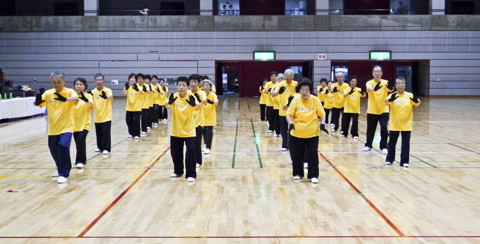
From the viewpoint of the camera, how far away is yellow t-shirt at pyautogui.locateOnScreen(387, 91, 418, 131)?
9508 mm

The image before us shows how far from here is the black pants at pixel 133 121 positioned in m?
14.1

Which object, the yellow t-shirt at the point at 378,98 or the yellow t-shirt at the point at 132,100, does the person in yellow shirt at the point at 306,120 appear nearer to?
the yellow t-shirt at the point at 378,98

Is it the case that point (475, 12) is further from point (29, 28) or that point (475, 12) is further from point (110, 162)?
point (110, 162)

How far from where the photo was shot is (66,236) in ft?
17.6

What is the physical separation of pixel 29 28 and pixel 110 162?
2761cm

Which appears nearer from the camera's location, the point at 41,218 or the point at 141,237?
the point at 141,237

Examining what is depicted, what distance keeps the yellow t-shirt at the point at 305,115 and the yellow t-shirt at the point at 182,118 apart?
1.58 metres

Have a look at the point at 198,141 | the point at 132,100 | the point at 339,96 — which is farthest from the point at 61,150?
the point at 339,96

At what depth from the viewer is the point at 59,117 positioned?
811 centimetres

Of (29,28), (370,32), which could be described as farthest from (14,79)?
(370,32)

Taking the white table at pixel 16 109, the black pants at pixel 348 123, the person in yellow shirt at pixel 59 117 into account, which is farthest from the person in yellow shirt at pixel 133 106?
the white table at pixel 16 109

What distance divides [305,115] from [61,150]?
13.0 ft

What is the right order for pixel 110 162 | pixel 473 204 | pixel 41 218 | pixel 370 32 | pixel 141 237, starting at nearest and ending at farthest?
pixel 141 237 → pixel 41 218 → pixel 473 204 → pixel 110 162 → pixel 370 32

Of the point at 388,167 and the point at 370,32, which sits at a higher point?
the point at 370,32
